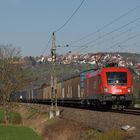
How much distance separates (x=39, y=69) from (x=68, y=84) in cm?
10607

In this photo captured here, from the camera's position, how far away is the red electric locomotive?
3788cm

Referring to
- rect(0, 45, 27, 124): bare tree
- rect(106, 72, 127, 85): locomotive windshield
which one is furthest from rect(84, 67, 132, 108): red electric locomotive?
rect(0, 45, 27, 124): bare tree

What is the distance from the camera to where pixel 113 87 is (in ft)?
125

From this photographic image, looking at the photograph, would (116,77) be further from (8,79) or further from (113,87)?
(8,79)

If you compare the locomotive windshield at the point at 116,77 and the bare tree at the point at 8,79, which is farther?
the bare tree at the point at 8,79

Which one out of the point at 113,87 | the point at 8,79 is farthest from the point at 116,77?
the point at 8,79

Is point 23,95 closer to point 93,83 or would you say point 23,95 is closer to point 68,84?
point 68,84

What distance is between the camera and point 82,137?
77.2 feet

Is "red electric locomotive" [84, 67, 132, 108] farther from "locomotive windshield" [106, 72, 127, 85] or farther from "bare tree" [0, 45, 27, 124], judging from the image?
"bare tree" [0, 45, 27, 124]

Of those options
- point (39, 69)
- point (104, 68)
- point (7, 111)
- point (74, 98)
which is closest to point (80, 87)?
point (74, 98)

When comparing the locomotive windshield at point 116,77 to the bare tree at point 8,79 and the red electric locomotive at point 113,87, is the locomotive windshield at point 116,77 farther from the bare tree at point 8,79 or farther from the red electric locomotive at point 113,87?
the bare tree at point 8,79

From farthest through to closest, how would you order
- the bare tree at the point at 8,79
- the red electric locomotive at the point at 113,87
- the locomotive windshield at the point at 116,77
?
the bare tree at the point at 8,79
the locomotive windshield at the point at 116,77
the red electric locomotive at the point at 113,87

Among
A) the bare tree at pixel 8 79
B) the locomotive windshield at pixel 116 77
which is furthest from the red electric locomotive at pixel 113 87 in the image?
the bare tree at pixel 8 79

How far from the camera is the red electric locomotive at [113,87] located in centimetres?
3788
